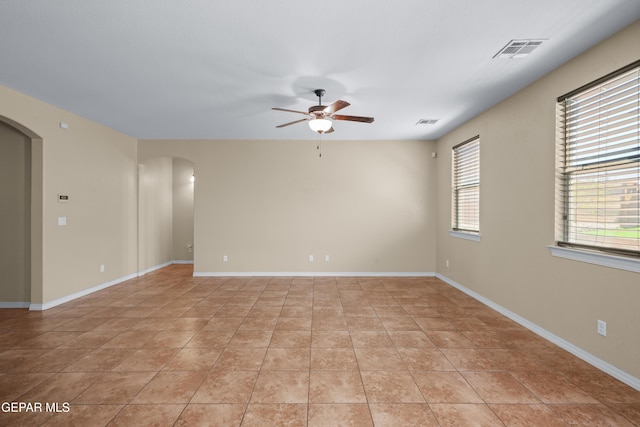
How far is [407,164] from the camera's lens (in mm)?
6055

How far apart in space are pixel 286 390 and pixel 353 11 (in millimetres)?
2788

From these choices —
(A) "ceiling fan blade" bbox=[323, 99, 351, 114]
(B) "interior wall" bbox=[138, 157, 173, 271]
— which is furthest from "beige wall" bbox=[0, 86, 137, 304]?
(A) "ceiling fan blade" bbox=[323, 99, 351, 114]

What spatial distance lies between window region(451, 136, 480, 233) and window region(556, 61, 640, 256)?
5.30 feet

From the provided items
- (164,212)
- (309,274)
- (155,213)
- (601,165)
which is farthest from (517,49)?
(164,212)

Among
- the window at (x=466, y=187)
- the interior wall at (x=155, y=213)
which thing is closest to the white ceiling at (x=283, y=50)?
the window at (x=466, y=187)

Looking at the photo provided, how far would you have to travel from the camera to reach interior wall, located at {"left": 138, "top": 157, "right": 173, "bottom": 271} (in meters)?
6.11

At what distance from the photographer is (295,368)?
98.3 inches

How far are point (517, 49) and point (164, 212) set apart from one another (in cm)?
712

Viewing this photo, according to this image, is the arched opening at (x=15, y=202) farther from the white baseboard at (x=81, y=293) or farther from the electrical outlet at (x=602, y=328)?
the electrical outlet at (x=602, y=328)

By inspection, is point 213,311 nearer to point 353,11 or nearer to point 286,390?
point 286,390

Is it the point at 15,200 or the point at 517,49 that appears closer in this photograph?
the point at 517,49

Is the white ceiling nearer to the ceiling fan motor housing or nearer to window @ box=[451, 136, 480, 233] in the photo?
the ceiling fan motor housing

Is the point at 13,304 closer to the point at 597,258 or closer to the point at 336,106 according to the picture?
the point at 336,106

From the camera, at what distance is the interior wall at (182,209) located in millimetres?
7445
